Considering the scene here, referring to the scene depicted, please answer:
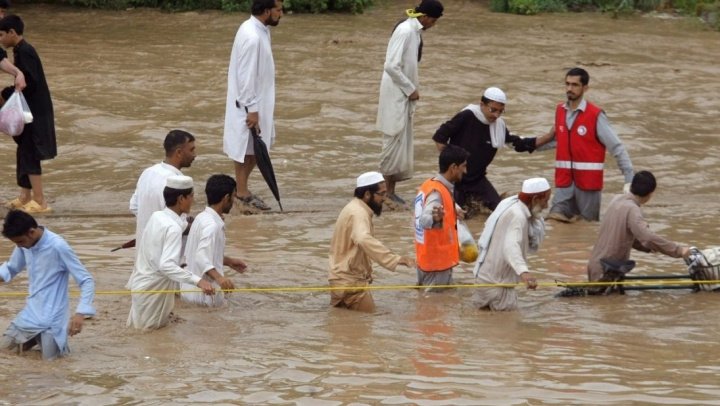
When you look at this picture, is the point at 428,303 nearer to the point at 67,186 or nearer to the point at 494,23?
the point at 67,186

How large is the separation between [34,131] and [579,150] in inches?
188

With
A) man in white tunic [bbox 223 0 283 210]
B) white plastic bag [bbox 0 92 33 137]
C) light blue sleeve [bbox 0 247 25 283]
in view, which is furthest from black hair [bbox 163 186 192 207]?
white plastic bag [bbox 0 92 33 137]

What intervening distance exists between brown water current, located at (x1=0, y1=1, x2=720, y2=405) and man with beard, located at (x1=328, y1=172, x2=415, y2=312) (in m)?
0.15

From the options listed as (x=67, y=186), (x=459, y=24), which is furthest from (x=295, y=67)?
(x=67, y=186)

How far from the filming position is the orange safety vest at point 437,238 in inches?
377

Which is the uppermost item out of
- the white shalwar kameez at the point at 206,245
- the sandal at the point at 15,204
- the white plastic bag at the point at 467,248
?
the white shalwar kameez at the point at 206,245

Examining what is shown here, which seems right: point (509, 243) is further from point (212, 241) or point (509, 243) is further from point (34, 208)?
point (34, 208)

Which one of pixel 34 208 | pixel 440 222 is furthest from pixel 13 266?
pixel 34 208

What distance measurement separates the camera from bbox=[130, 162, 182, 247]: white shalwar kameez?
9.01 metres

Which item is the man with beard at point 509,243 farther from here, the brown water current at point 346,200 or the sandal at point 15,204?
the sandal at point 15,204

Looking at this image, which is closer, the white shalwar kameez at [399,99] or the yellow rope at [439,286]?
the yellow rope at [439,286]

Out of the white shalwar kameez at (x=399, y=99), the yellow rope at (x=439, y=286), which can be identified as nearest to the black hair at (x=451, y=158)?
the yellow rope at (x=439, y=286)

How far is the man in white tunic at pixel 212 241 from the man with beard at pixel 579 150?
151 inches

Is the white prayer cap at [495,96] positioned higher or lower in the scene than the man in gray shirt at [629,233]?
higher
